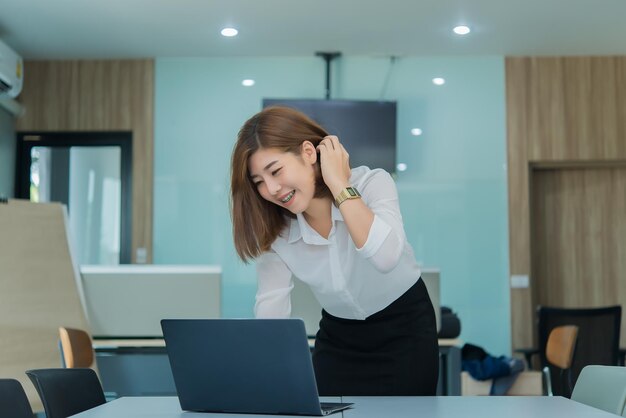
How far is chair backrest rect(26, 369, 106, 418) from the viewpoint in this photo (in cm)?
186

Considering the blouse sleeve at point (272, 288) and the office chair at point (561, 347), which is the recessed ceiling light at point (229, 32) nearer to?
the office chair at point (561, 347)

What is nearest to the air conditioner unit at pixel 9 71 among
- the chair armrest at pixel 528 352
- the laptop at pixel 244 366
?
the chair armrest at pixel 528 352

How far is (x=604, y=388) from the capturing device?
6.24 ft

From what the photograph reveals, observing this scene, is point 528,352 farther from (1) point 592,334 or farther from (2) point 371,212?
(2) point 371,212

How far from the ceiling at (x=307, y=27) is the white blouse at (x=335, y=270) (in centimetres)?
372

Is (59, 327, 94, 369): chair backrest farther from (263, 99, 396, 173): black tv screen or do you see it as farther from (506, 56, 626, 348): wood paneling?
(506, 56, 626, 348): wood paneling

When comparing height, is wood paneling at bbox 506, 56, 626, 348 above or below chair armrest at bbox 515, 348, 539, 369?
above

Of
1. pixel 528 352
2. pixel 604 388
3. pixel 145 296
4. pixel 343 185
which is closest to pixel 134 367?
pixel 145 296

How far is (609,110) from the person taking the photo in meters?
6.95

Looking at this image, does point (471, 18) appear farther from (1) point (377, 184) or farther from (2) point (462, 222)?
(1) point (377, 184)

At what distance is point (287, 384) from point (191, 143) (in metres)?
5.42

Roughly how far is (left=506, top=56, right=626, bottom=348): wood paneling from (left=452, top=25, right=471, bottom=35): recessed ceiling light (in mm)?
802

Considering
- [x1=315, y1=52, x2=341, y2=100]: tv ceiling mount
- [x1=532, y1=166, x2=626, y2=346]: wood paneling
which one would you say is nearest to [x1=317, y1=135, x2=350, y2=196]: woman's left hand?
[x1=315, y1=52, x2=341, y2=100]: tv ceiling mount

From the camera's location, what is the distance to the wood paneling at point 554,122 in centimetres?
686
